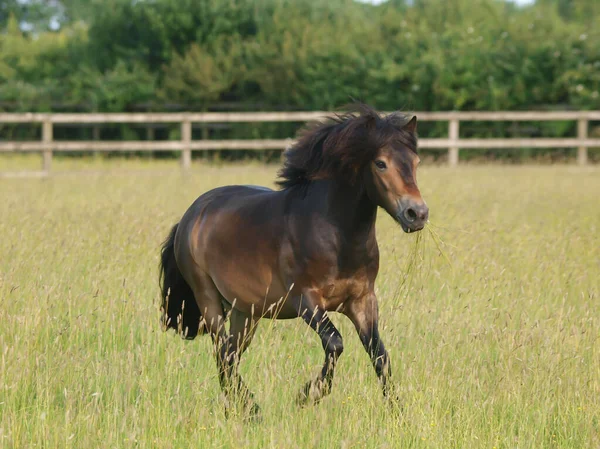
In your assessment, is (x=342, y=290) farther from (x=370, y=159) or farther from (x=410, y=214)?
(x=370, y=159)

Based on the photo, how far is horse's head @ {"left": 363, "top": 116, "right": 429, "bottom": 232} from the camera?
4172 millimetres

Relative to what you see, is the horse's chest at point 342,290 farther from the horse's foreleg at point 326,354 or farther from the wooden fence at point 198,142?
the wooden fence at point 198,142

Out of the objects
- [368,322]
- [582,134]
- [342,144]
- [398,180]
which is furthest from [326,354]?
[582,134]

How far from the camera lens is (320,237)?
14.7 feet

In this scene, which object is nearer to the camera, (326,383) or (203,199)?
(326,383)

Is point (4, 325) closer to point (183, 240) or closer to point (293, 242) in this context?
point (183, 240)

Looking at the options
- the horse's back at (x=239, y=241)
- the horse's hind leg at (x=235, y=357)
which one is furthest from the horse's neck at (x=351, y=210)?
the horse's hind leg at (x=235, y=357)

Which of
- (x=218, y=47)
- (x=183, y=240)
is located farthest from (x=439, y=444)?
(x=218, y=47)

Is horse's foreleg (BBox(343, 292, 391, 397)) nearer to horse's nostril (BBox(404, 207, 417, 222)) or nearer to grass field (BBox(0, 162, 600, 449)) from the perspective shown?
grass field (BBox(0, 162, 600, 449))

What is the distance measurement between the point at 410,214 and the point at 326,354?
75cm

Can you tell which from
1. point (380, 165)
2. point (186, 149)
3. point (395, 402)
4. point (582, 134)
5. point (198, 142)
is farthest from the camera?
point (582, 134)

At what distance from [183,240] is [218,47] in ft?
67.0

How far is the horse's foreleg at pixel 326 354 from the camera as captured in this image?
4258 mm

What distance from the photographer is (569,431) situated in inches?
161
